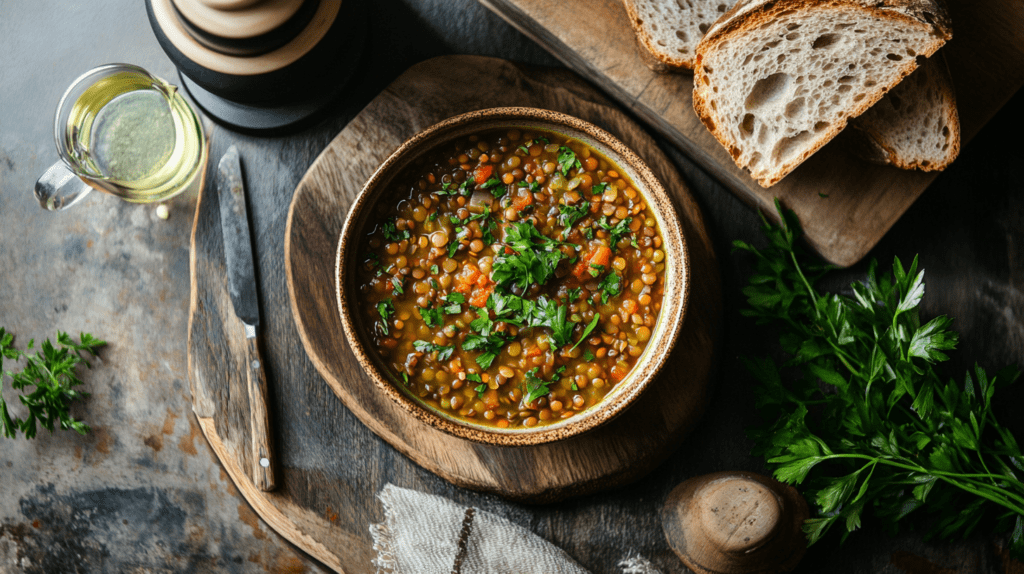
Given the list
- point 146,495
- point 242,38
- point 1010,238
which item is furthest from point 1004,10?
point 146,495

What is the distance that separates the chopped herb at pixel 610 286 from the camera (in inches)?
89.7

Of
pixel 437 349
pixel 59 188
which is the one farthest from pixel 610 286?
pixel 59 188

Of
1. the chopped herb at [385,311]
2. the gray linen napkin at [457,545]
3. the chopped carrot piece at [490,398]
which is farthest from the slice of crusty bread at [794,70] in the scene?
the gray linen napkin at [457,545]

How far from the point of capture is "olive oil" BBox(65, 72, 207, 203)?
2502 mm

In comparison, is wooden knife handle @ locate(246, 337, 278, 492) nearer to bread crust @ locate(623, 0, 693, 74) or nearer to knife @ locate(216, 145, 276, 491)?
knife @ locate(216, 145, 276, 491)

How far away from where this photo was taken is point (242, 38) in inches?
79.0

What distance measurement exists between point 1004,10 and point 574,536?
2.70 metres

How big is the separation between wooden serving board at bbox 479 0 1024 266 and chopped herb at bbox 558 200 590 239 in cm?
50

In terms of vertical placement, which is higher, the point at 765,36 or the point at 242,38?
the point at 242,38

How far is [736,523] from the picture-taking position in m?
2.07

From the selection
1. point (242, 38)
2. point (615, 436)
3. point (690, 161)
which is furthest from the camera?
point (690, 161)

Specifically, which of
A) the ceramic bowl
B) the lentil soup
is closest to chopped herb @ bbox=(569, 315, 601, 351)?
the lentil soup

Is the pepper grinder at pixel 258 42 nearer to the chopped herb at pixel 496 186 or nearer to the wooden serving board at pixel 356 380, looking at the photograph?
the wooden serving board at pixel 356 380

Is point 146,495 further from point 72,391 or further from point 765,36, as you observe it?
point 765,36
